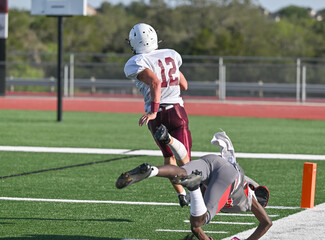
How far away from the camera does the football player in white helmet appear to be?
26.7 feet

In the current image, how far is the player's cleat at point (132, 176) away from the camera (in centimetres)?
582

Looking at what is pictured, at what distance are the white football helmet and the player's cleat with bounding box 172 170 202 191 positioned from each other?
242cm

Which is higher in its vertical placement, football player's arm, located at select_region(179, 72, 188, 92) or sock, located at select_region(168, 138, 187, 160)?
football player's arm, located at select_region(179, 72, 188, 92)

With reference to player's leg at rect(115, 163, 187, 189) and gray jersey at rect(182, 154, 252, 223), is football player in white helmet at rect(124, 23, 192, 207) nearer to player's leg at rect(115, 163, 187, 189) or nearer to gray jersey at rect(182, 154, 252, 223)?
gray jersey at rect(182, 154, 252, 223)

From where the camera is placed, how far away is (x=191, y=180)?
608cm

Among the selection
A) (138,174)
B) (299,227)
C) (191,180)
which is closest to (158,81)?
(299,227)

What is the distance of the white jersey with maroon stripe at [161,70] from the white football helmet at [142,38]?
0.07 metres

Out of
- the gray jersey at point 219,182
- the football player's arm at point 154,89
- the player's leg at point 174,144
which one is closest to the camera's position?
the gray jersey at point 219,182

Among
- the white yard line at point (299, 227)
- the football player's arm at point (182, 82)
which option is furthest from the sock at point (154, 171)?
the football player's arm at point (182, 82)

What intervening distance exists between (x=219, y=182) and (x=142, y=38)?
241 cm

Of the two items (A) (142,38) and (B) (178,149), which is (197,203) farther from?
(A) (142,38)

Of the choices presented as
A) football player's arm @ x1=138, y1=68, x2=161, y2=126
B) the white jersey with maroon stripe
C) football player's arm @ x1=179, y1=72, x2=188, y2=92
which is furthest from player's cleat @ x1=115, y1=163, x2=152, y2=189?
football player's arm @ x1=179, y1=72, x2=188, y2=92

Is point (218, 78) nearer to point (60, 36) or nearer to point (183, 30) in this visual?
point (60, 36)

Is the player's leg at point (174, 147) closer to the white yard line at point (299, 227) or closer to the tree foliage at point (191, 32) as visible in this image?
the white yard line at point (299, 227)
